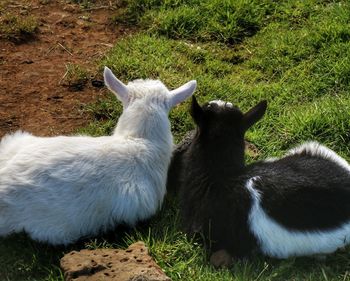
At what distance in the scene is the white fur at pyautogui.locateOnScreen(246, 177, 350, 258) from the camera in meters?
4.87

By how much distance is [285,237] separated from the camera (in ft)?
16.0

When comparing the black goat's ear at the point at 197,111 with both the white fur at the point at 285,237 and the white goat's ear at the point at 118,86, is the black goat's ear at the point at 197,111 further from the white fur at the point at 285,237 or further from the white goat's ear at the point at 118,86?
the white fur at the point at 285,237

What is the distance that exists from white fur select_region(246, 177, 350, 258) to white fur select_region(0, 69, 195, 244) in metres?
0.93

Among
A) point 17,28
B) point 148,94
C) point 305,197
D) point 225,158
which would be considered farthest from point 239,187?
point 17,28

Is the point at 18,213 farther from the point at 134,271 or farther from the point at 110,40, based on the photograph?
the point at 110,40

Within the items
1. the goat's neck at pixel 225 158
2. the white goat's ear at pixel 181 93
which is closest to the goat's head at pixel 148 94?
the white goat's ear at pixel 181 93

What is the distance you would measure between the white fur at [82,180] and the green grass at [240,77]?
17cm

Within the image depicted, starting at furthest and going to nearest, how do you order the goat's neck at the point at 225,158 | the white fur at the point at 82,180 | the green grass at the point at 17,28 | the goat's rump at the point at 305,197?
1. the green grass at the point at 17,28
2. the goat's neck at the point at 225,158
3. the white fur at the point at 82,180
4. the goat's rump at the point at 305,197

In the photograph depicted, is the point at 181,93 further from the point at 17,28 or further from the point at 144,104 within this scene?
the point at 17,28

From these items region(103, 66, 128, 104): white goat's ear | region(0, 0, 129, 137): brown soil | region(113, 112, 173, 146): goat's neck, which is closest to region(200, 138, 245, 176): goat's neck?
region(113, 112, 173, 146): goat's neck

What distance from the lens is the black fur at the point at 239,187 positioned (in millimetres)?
4898

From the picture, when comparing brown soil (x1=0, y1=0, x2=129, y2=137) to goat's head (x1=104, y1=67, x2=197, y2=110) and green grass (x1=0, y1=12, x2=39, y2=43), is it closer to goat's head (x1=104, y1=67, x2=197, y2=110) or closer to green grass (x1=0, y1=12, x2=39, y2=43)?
green grass (x1=0, y1=12, x2=39, y2=43)

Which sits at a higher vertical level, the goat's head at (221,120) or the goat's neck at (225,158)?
the goat's head at (221,120)

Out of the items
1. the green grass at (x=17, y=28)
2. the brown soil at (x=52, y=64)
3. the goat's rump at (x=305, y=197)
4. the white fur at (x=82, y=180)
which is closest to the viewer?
the goat's rump at (x=305, y=197)
